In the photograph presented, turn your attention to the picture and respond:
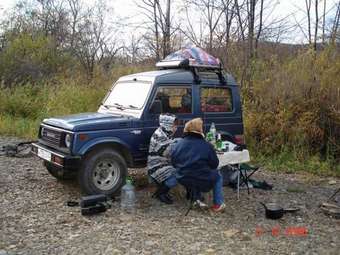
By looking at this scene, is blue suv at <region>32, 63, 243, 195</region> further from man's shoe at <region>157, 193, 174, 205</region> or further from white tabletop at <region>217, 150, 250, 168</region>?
white tabletop at <region>217, 150, 250, 168</region>

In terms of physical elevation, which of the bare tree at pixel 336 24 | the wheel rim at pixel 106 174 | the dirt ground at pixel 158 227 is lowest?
the dirt ground at pixel 158 227

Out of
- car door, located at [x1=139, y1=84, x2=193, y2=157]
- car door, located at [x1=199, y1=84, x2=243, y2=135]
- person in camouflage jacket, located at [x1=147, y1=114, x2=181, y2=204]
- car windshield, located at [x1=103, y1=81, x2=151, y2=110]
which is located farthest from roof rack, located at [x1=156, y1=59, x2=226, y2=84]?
person in camouflage jacket, located at [x1=147, y1=114, x2=181, y2=204]

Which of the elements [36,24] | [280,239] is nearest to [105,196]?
[280,239]

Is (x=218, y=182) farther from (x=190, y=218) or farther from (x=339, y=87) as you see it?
(x=339, y=87)

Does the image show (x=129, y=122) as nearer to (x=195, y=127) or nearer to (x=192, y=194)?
(x=195, y=127)

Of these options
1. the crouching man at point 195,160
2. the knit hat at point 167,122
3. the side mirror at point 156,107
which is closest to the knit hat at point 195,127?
the crouching man at point 195,160

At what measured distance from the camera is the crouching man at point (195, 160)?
19.6ft

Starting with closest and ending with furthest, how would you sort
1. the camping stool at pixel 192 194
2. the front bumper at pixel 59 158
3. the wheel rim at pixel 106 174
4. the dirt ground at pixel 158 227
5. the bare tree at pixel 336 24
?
the dirt ground at pixel 158 227, the camping stool at pixel 192 194, the front bumper at pixel 59 158, the wheel rim at pixel 106 174, the bare tree at pixel 336 24

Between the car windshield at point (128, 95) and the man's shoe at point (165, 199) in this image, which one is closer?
the man's shoe at point (165, 199)

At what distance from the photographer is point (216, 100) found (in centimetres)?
780

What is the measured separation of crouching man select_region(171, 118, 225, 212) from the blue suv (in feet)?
3.20

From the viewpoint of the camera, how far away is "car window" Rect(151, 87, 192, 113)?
7184 millimetres

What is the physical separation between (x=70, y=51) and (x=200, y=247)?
77.2 ft

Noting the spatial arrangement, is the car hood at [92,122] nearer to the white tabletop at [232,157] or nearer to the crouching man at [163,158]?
the crouching man at [163,158]
